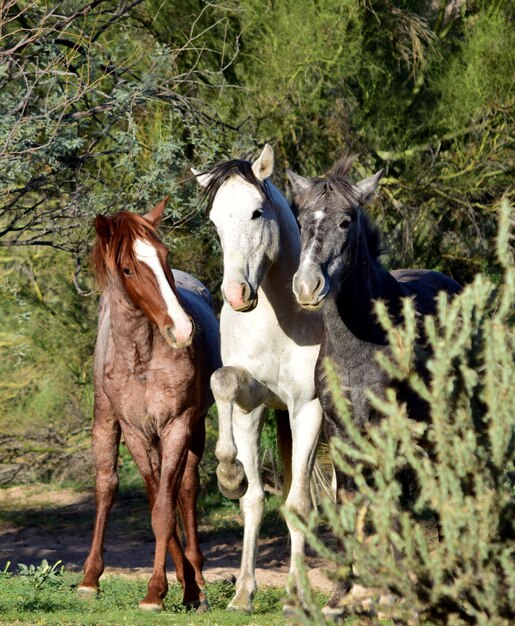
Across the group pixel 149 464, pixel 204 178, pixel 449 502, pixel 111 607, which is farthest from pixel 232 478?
pixel 449 502

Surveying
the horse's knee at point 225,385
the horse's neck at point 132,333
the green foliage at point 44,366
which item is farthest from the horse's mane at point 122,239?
the green foliage at point 44,366

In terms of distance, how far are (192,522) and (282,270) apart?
1922mm

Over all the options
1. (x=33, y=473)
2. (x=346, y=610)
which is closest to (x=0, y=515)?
(x=33, y=473)

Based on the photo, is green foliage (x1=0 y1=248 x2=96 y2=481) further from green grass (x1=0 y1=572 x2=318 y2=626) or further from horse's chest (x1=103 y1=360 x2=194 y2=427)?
horse's chest (x1=103 y1=360 x2=194 y2=427)

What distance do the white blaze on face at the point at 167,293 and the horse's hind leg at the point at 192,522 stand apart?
1.40m

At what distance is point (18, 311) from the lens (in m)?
11.6

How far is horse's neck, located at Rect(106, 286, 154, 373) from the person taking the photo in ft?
20.9

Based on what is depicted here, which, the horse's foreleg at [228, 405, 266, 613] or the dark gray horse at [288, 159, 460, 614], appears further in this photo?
the horse's foreleg at [228, 405, 266, 613]

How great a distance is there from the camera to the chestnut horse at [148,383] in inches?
242

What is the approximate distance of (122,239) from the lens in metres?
6.27

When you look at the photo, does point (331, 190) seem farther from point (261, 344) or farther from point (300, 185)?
point (261, 344)

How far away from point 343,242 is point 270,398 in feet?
4.37

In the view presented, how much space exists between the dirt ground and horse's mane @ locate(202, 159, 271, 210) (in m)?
3.23

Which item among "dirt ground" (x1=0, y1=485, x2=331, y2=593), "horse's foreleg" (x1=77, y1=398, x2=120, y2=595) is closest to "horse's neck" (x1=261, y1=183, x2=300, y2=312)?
"horse's foreleg" (x1=77, y1=398, x2=120, y2=595)
